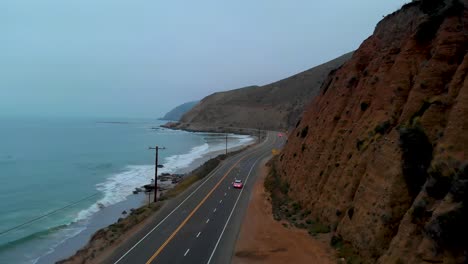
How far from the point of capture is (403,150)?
1955 cm

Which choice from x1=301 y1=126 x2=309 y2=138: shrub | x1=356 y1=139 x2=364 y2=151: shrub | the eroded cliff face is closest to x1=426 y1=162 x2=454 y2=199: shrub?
the eroded cliff face

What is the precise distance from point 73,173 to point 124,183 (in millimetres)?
16277

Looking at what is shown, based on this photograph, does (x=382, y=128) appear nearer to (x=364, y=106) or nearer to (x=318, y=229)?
(x=364, y=106)

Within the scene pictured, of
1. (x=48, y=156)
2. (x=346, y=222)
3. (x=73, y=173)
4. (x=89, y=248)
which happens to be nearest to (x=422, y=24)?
(x=346, y=222)

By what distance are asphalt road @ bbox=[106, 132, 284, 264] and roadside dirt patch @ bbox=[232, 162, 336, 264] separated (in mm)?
894

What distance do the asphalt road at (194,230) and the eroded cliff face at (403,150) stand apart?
6.95m

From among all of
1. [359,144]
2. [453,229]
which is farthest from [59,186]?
[453,229]

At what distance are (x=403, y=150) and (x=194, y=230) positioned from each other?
1780 cm

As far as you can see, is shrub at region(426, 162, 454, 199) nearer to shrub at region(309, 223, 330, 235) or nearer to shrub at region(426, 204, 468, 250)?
shrub at region(426, 204, 468, 250)

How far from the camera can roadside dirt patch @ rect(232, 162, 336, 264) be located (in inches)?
913

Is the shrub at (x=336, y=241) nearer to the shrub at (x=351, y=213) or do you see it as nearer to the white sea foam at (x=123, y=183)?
the shrub at (x=351, y=213)

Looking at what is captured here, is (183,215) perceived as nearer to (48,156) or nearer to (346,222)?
(346,222)

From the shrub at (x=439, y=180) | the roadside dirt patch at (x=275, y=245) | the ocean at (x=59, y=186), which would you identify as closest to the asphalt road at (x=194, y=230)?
the roadside dirt patch at (x=275, y=245)

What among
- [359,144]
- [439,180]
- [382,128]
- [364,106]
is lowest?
[439,180]
